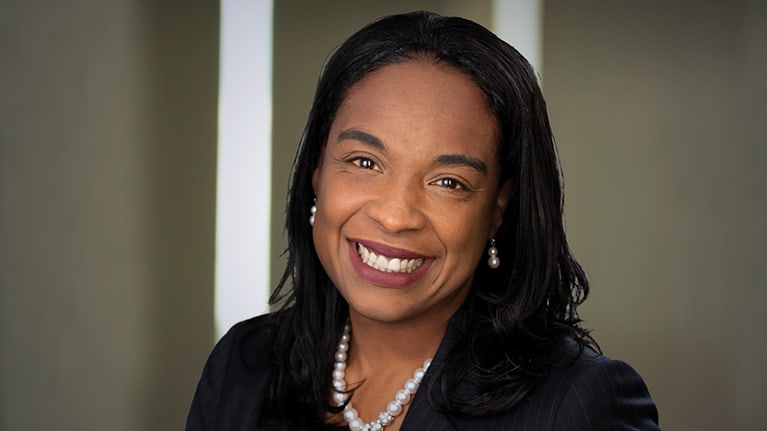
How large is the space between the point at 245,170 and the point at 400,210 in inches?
68.6

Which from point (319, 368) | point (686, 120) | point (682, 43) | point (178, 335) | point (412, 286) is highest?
point (682, 43)

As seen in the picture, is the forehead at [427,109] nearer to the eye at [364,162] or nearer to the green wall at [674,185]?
the eye at [364,162]

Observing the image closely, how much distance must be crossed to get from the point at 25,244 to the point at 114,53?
60 cm

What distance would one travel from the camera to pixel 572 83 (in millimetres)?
2994

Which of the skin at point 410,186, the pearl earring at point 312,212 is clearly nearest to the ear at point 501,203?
the skin at point 410,186

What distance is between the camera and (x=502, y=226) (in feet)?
5.00

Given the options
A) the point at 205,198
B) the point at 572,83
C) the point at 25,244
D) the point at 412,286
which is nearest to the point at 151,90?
the point at 205,198

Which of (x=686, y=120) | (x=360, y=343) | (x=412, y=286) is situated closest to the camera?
(x=412, y=286)

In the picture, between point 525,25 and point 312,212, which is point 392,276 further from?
point 525,25

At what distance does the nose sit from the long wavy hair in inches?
6.2

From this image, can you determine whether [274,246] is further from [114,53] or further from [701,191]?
[701,191]

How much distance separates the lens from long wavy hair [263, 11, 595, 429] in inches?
56.2

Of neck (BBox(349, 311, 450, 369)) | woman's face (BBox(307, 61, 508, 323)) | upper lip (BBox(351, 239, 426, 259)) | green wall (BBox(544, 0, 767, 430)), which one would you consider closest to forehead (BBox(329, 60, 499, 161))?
woman's face (BBox(307, 61, 508, 323))

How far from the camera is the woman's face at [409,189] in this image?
1.38m
